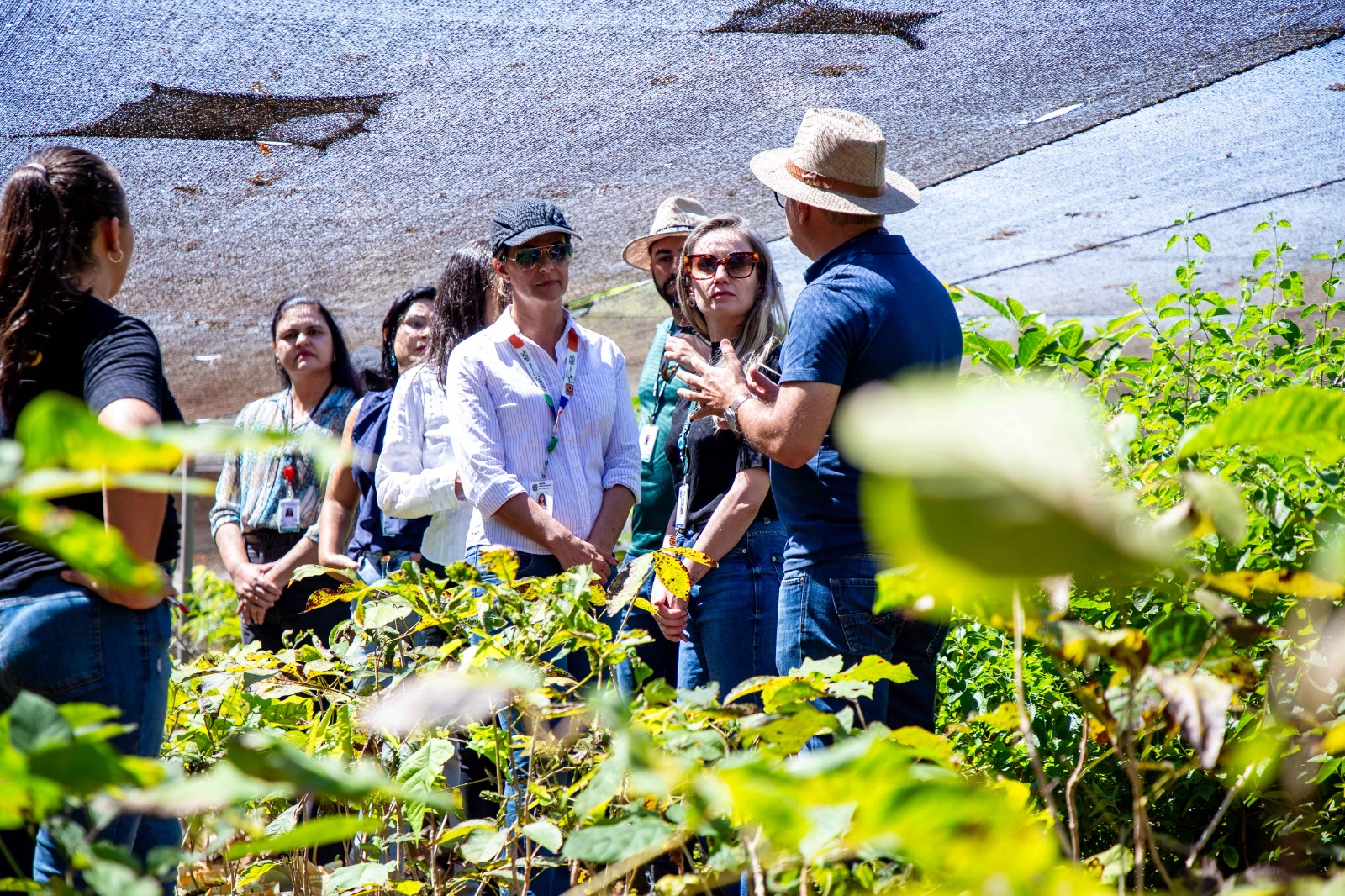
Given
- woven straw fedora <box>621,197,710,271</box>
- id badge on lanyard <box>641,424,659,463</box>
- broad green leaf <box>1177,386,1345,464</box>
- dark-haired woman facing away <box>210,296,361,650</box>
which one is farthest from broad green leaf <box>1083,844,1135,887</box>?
dark-haired woman facing away <box>210,296,361,650</box>

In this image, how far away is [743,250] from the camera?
2.74m

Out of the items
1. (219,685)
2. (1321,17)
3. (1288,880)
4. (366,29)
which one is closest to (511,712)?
(219,685)

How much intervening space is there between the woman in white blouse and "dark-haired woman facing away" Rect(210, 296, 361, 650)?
1.65ft

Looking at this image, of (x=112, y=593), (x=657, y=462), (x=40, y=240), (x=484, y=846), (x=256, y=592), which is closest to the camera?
(x=484, y=846)

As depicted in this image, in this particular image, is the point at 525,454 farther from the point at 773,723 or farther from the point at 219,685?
the point at 773,723

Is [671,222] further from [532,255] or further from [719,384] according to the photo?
[719,384]

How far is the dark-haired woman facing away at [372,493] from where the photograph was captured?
10.5 feet

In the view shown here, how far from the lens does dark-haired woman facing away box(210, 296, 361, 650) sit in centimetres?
349

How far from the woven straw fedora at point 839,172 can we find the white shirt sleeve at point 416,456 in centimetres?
114

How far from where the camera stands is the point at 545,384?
2738mm

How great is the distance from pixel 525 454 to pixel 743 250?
2.32 feet

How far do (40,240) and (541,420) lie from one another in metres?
1.17

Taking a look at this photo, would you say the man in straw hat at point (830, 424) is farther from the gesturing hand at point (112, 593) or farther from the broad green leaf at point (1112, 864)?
the gesturing hand at point (112, 593)

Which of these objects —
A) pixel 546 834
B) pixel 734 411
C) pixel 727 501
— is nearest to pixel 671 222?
pixel 727 501
